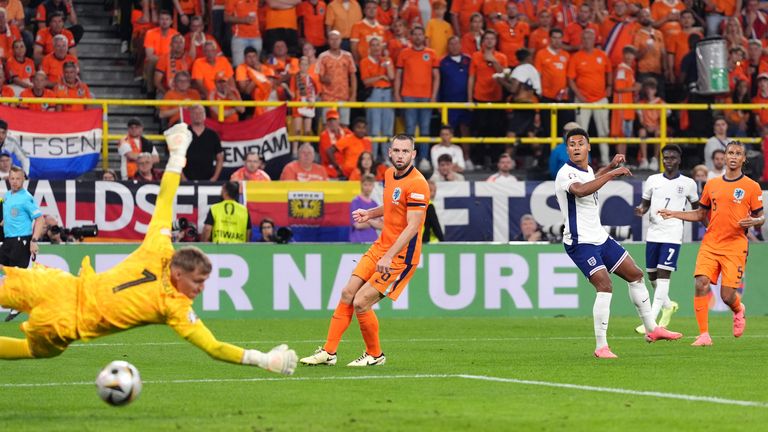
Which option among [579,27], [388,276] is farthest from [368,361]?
[579,27]

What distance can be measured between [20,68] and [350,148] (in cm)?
579

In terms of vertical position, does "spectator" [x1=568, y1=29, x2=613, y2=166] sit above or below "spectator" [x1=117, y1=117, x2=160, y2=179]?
above

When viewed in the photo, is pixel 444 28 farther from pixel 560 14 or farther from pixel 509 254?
pixel 509 254

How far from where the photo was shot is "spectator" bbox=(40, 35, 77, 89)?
77.8 feet

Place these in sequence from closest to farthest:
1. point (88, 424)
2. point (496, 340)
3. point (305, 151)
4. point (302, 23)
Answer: point (88, 424), point (496, 340), point (305, 151), point (302, 23)

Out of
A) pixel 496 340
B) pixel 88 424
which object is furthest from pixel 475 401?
pixel 496 340

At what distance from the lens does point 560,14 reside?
27.9m

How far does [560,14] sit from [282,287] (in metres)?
9.54

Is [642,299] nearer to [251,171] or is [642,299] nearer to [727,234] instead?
[727,234]

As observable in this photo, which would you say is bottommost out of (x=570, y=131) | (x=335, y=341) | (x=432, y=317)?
(x=432, y=317)

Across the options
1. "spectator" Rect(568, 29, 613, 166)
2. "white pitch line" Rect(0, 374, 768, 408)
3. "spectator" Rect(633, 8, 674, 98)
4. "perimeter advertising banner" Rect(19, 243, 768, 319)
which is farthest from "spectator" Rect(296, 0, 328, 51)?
"white pitch line" Rect(0, 374, 768, 408)

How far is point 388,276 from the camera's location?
13.3 metres

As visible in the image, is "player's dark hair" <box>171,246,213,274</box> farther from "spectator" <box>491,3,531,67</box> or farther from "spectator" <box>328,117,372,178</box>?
"spectator" <box>491,3,531,67</box>

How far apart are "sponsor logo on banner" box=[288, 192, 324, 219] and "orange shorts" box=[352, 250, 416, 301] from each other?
30.6ft
